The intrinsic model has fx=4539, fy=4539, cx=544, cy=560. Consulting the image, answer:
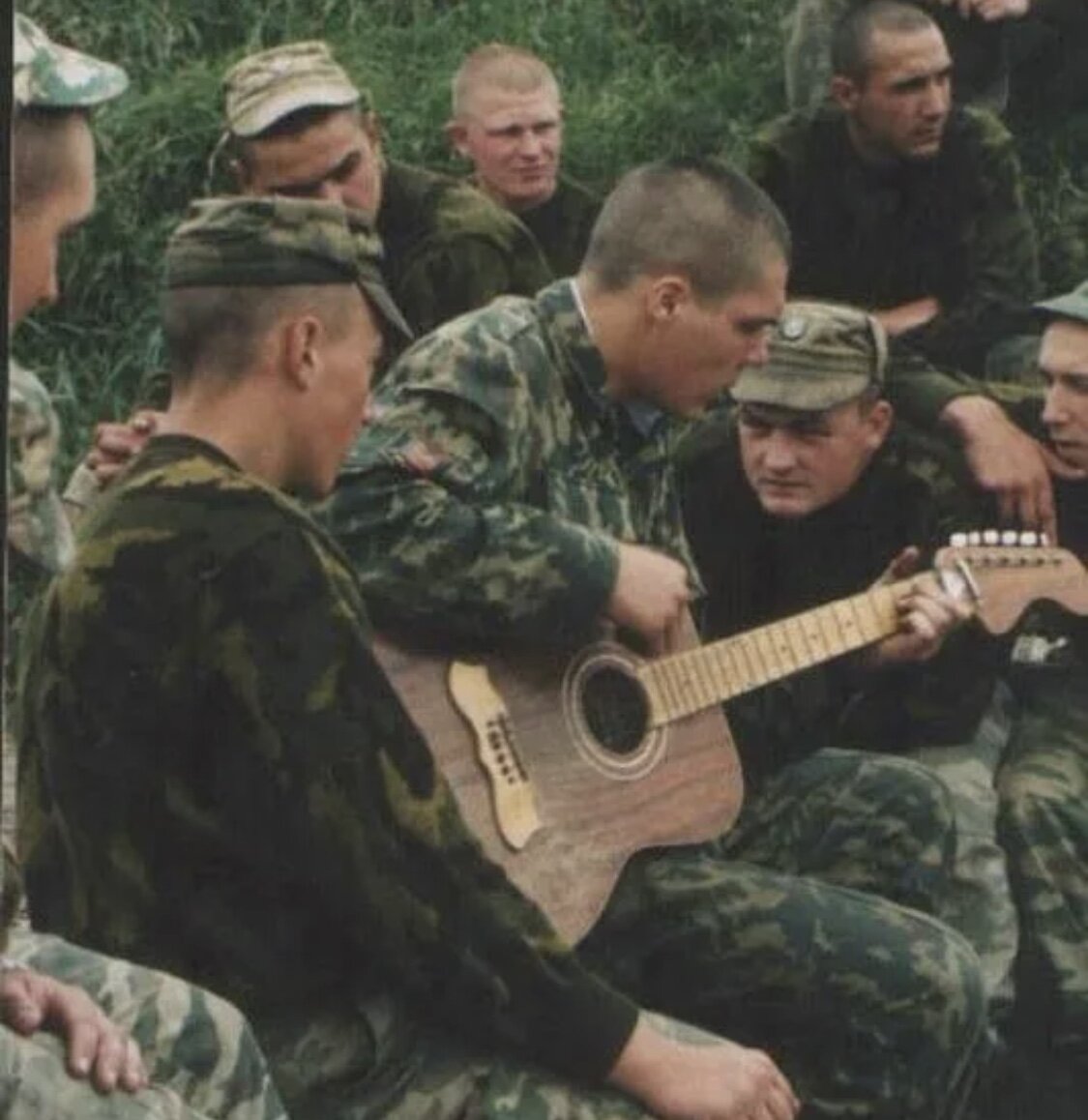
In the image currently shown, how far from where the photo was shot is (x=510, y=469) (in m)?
3.78

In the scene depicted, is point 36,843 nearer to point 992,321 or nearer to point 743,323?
point 743,323

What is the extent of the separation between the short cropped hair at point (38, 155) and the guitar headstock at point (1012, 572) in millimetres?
1003

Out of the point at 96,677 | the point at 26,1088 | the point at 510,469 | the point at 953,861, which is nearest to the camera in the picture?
the point at 26,1088

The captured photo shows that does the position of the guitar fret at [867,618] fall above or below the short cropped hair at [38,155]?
below

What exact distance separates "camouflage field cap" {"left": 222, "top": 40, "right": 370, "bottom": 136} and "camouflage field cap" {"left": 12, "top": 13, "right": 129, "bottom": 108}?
265mm

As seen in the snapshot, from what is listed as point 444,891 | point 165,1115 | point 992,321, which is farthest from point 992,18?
point 165,1115

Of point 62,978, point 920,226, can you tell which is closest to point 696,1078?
point 62,978

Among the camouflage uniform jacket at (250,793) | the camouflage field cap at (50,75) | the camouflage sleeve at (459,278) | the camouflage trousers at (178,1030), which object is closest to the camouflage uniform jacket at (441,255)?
the camouflage sleeve at (459,278)

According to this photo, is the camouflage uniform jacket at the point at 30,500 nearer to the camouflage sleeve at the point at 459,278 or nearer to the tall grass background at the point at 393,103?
the tall grass background at the point at 393,103

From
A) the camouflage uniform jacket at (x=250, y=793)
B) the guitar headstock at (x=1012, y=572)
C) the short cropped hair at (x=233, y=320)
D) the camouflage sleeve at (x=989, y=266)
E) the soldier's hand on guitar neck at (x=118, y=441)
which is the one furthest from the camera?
the camouflage sleeve at (x=989, y=266)

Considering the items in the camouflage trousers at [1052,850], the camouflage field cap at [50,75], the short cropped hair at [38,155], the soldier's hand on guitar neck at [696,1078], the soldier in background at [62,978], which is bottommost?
the camouflage trousers at [1052,850]

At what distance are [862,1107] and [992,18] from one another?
1.08m

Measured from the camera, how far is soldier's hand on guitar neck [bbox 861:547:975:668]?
397 centimetres

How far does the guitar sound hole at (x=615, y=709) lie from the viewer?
3.79 m
